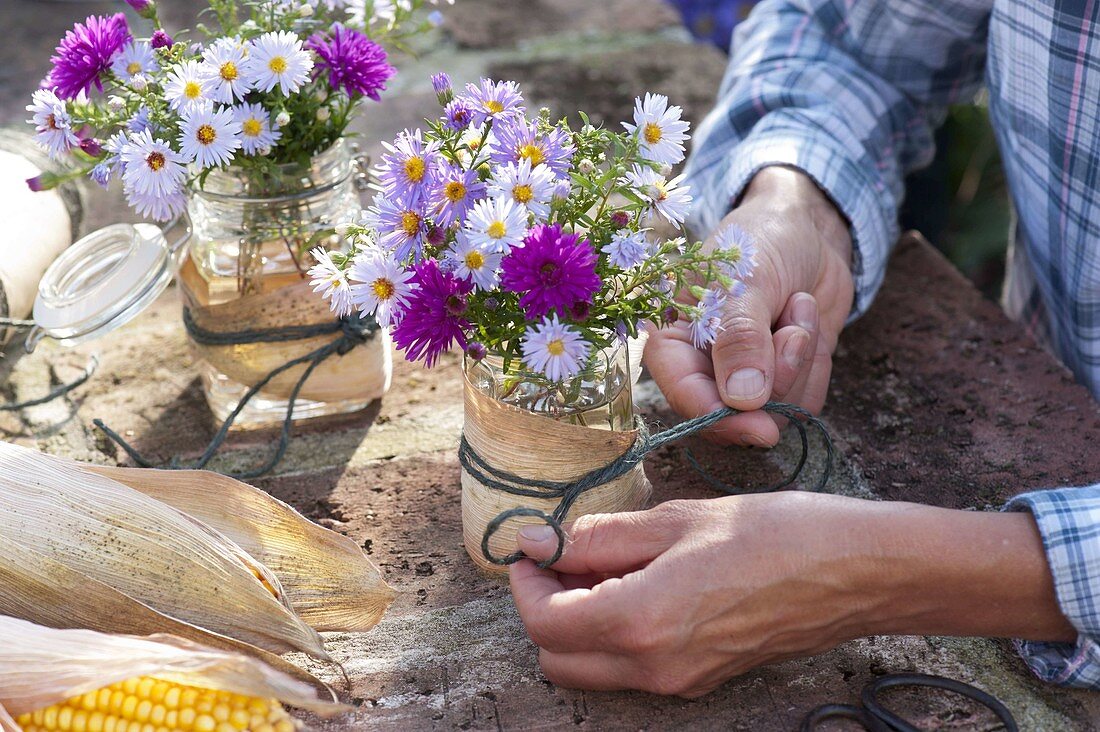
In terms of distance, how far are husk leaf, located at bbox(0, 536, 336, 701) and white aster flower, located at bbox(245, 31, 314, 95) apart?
469mm

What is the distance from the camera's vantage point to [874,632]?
0.89 meters

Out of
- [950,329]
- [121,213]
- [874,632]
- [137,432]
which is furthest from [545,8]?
[874,632]

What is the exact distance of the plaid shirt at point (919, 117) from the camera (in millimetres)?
1263

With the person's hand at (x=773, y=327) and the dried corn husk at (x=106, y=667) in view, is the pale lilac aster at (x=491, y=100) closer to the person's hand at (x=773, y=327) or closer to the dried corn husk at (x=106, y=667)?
the person's hand at (x=773, y=327)

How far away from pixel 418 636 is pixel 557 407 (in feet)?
0.83

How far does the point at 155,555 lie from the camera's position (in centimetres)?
89

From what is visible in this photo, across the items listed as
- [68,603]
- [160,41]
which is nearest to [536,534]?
[68,603]

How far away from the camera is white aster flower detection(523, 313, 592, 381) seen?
0.79m

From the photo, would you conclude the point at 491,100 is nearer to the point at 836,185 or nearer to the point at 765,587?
the point at 765,587

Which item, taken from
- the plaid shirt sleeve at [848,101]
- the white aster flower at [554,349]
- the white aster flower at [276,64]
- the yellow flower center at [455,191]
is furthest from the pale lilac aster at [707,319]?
the plaid shirt sleeve at [848,101]

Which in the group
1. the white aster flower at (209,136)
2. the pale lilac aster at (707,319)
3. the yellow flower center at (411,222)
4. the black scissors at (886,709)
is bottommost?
the black scissors at (886,709)

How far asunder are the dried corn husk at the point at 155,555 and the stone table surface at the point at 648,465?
0.09 m

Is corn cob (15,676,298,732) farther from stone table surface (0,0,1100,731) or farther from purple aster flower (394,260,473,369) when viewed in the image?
purple aster flower (394,260,473,369)

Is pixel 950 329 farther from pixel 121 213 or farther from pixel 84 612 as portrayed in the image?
pixel 121 213
